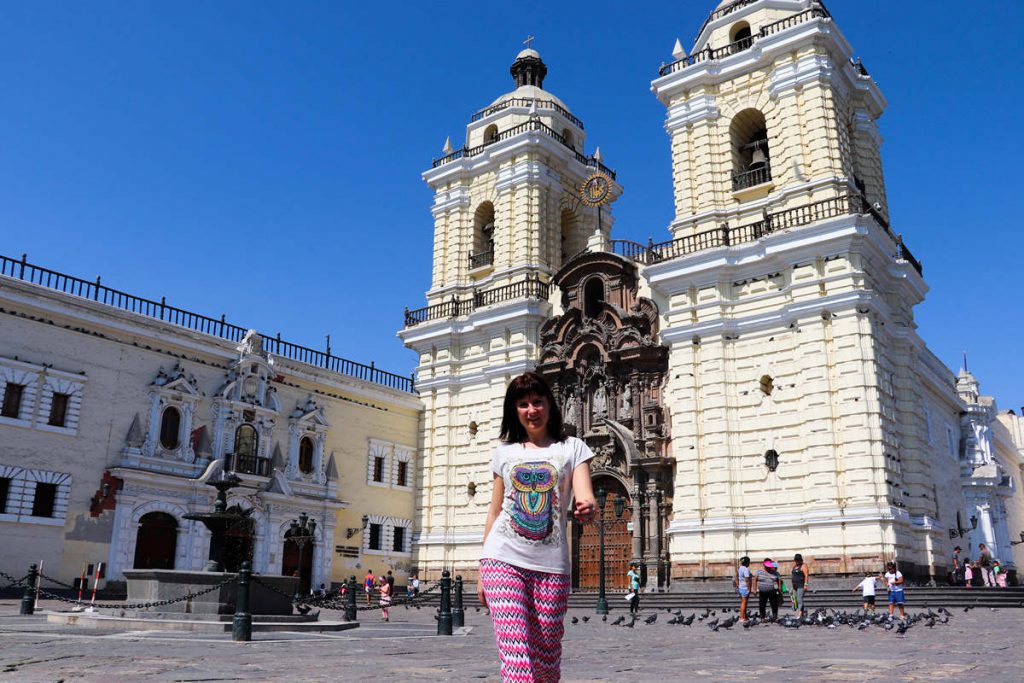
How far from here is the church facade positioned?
22250mm

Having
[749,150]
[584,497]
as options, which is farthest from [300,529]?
[584,497]

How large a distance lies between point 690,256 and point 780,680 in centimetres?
1926

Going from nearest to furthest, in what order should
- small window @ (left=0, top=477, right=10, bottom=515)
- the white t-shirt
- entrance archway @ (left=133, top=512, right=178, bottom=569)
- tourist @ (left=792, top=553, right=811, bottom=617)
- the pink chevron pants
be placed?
the pink chevron pants < the white t-shirt < tourist @ (left=792, top=553, right=811, bottom=617) < small window @ (left=0, top=477, right=10, bottom=515) < entrance archway @ (left=133, top=512, right=178, bottom=569)

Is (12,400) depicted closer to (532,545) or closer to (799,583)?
(799,583)

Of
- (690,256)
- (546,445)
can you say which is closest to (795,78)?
(690,256)

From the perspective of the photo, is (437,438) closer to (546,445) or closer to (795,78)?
(795,78)

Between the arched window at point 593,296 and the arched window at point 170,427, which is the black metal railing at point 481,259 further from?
the arched window at point 170,427

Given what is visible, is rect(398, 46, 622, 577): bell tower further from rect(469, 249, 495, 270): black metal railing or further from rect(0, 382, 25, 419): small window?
rect(0, 382, 25, 419): small window

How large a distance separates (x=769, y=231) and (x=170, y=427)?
1812cm

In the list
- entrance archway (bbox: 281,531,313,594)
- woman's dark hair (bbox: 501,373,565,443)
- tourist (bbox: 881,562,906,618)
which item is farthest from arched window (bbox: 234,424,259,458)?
woman's dark hair (bbox: 501,373,565,443)

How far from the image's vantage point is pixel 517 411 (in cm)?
449

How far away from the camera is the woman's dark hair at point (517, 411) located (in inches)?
175

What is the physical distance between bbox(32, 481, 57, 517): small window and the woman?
21392mm

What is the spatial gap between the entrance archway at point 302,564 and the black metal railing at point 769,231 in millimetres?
14225
